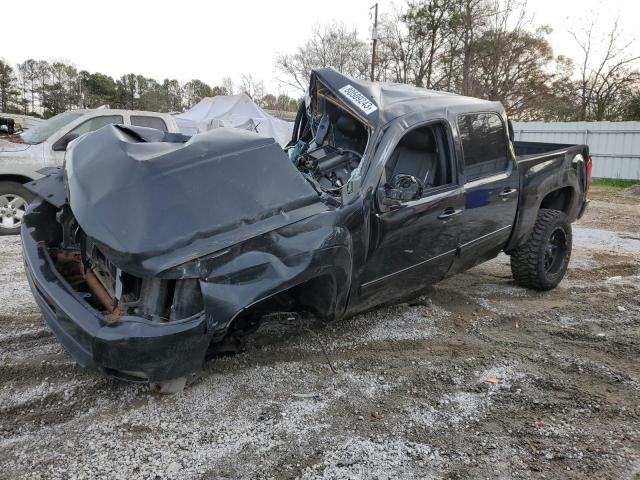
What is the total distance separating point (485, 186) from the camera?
13.2 ft

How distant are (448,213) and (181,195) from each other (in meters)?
2.05

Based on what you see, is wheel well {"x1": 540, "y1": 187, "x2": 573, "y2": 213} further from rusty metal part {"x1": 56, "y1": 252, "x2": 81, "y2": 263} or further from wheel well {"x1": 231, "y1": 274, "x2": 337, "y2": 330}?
rusty metal part {"x1": 56, "y1": 252, "x2": 81, "y2": 263}

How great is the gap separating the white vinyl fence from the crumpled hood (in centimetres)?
1719

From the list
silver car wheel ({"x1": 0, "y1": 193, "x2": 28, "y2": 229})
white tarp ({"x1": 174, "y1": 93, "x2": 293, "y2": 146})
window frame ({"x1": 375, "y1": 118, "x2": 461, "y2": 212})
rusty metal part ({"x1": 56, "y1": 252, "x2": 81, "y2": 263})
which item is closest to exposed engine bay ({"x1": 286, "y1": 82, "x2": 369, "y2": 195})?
window frame ({"x1": 375, "y1": 118, "x2": 461, "y2": 212})

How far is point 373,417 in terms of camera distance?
2.77 m

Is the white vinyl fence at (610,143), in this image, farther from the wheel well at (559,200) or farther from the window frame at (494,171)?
the window frame at (494,171)

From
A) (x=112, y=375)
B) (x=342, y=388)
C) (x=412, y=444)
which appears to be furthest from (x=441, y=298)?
(x=112, y=375)

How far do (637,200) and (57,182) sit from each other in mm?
13648

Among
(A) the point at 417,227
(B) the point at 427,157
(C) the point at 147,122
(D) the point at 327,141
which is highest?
(C) the point at 147,122

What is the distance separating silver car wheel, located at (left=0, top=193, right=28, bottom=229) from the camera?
6.98 metres

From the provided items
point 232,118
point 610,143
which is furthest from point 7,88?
point 610,143

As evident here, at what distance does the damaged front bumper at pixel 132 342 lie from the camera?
2348 millimetres

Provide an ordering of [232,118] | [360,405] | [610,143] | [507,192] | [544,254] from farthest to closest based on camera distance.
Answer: [232,118] → [610,143] → [544,254] → [507,192] → [360,405]

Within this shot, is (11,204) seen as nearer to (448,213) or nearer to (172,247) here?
(172,247)
